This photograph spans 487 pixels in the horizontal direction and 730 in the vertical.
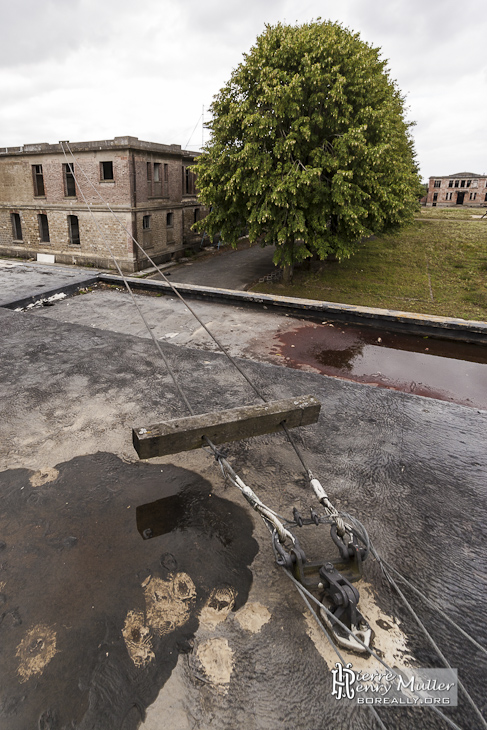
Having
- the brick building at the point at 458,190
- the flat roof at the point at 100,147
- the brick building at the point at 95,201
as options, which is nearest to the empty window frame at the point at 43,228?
the brick building at the point at 95,201

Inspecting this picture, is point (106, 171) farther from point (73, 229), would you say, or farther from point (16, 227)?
point (16, 227)

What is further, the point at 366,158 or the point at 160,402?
the point at 366,158

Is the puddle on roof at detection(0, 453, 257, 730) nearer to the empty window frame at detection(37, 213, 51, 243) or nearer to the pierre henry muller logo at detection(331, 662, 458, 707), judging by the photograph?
the pierre henry muller logo at detection(331, 662, 458, 707)

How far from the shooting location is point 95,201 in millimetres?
25734

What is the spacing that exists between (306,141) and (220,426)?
1636 centimetres

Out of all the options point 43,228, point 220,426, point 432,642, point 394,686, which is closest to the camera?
point 432,642

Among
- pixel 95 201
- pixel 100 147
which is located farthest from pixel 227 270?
pixel 100 147

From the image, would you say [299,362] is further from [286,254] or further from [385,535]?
[286,254]

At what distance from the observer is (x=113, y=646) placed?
278 cm

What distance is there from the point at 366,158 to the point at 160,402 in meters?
14.6

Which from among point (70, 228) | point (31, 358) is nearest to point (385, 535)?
point (31, 358)

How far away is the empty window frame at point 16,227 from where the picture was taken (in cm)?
3026

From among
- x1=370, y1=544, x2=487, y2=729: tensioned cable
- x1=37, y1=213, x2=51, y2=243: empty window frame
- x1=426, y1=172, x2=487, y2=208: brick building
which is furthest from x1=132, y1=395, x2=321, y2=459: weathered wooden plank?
x1=426, y1=172, x2=487, y2=208: brick building

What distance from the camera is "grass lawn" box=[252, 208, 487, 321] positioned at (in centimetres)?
2139
